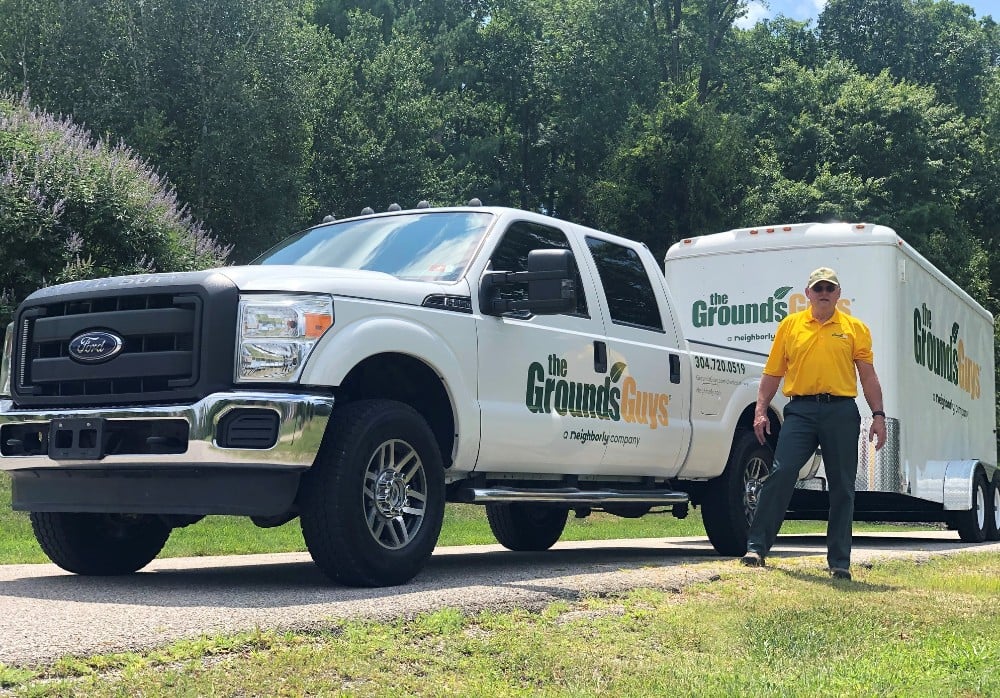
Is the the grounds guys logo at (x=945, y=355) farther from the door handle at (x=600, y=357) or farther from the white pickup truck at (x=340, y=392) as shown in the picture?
the door handle at (x=600, y=357)

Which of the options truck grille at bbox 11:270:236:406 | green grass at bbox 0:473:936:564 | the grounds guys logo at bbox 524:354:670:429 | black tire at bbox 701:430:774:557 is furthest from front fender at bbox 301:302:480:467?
green grass at bbox 0:473:936:564

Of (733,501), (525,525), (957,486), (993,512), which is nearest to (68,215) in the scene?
(525,525)

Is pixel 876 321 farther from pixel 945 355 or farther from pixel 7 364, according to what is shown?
pixel 7 364

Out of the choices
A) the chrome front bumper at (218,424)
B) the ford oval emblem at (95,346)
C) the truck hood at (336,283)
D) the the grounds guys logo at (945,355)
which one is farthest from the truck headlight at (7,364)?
the the grounds guys logo at (945,355)

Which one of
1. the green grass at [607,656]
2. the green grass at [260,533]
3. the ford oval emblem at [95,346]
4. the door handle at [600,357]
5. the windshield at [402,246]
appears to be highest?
the windshield at [402,246]

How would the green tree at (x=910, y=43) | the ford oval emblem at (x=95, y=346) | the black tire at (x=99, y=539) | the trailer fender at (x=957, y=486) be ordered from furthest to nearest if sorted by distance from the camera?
the green tree at (x=910, y=43)
the trailer fender at (x=957, y=486)
the black tire at (x=99, y=539)
the ford oval emblem at (x=95, y=346)

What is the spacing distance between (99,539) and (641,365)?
3664 mm

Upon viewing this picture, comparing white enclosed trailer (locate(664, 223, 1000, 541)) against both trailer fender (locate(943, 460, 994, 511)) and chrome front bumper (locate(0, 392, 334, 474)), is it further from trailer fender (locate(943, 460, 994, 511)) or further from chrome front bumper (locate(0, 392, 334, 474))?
chrome front bumper (locate(0, 392, 334, 474))

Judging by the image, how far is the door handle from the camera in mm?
8570

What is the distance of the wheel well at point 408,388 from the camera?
7.14m

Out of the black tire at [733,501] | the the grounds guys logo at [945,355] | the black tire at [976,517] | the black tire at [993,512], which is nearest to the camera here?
the black tire at [733,501]

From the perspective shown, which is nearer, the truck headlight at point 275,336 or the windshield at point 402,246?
the truck headlight at point 275,336

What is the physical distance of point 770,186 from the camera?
136 feet

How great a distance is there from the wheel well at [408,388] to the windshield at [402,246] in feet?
2.04
